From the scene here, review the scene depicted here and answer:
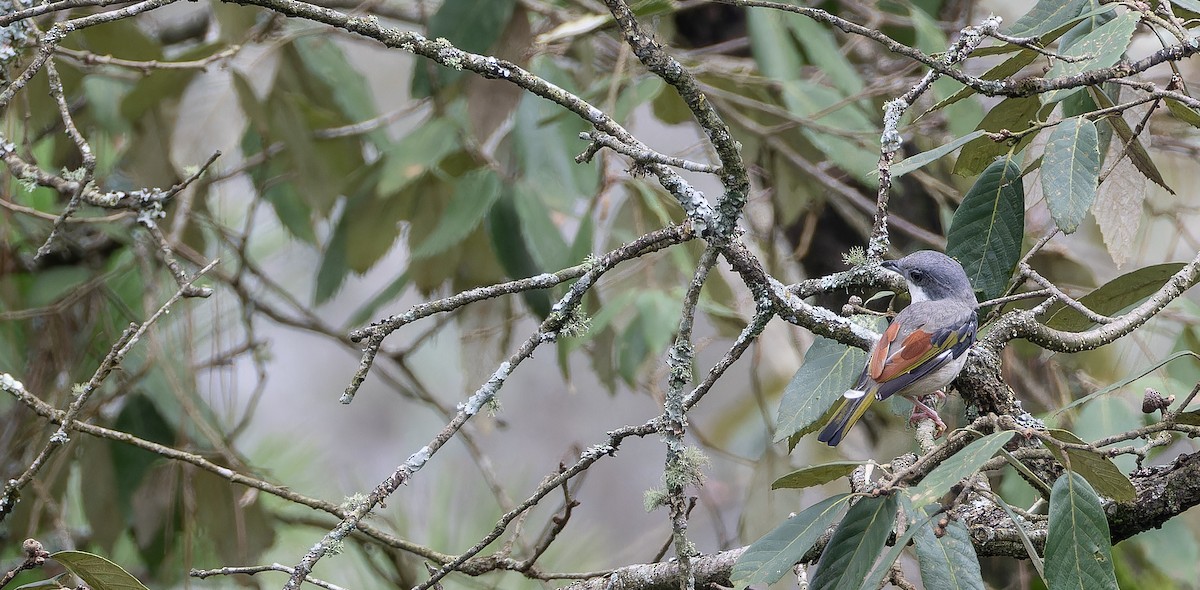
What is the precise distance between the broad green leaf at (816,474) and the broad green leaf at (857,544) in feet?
0.22

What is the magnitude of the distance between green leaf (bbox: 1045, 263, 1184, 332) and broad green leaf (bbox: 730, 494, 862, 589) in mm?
661

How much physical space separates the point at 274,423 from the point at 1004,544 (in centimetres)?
705

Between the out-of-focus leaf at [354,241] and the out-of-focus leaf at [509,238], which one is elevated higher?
the out-of-focus leaf at [354,241]

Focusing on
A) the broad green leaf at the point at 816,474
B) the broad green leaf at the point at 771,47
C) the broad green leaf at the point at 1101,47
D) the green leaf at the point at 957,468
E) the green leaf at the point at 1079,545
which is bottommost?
the green leaf at the point at 1079,545

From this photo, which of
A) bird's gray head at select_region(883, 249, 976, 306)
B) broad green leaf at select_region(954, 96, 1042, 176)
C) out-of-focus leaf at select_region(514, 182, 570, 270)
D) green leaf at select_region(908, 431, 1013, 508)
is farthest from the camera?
out-of-focus leaf at select_region(514, 182, 570, 270)

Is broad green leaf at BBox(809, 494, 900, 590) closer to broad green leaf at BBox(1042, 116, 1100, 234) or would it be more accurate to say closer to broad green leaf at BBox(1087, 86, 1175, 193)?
broad green leaf at BBox(1042, 116, 1100, 234)

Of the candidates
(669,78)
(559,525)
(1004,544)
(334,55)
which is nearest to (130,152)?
(334,55)

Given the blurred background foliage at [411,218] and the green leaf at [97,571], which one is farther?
the blurred background foliage at [411,218]

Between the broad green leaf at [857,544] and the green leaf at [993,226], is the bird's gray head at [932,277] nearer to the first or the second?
the green leaf at [993,226]

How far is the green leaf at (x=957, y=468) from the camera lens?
1.22 meters

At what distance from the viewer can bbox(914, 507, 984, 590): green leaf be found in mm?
1365

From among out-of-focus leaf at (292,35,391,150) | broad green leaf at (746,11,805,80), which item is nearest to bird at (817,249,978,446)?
broad green leaf at (746,11,805,80)

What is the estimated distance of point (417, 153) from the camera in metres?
3.09

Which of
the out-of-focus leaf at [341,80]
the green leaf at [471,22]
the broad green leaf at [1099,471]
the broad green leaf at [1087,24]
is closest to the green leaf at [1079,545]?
the broad green leaf at [1099,471]
